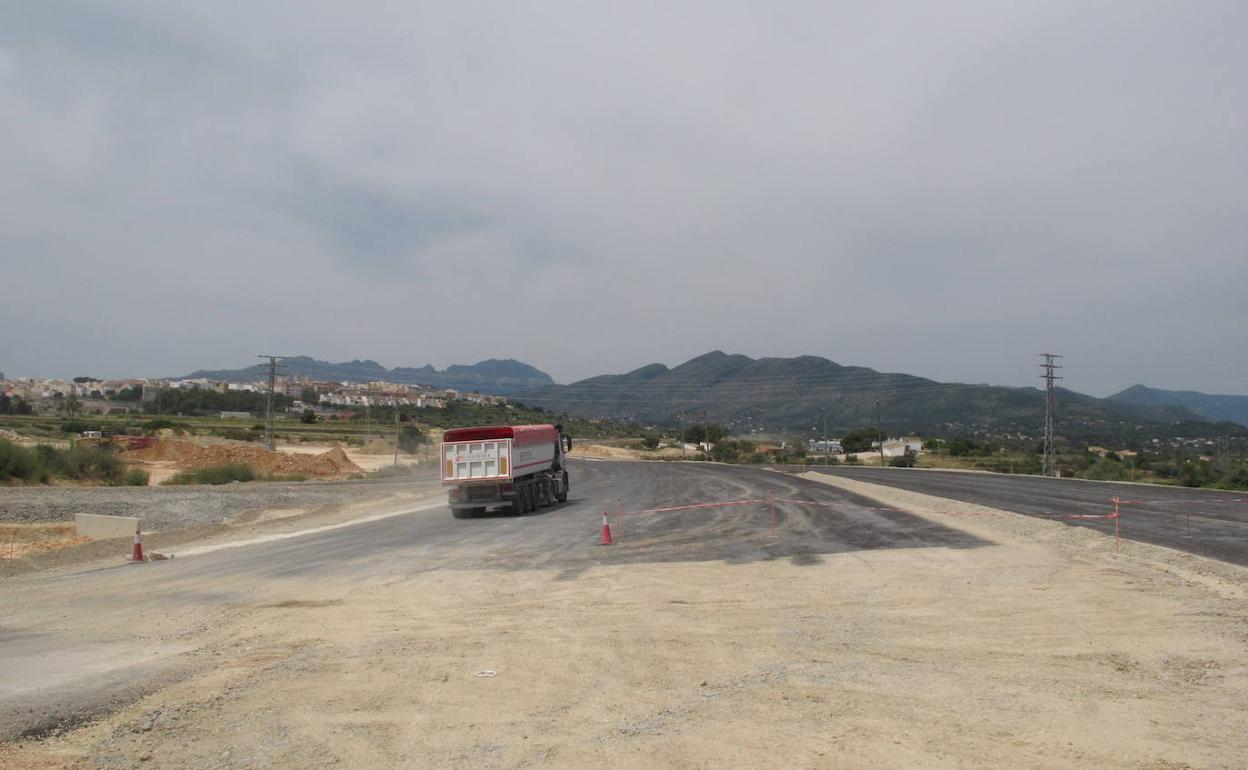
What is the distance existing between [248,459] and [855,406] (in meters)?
131

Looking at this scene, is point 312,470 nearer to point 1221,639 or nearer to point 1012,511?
point 1012,511

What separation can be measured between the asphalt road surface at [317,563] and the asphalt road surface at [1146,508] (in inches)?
170

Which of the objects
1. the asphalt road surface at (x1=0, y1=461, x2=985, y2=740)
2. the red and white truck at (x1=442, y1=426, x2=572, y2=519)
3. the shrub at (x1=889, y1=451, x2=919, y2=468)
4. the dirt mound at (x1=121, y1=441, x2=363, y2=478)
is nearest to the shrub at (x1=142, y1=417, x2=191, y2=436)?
the dirt mound at (x1=121, y1=441, x2=363, y2=478)

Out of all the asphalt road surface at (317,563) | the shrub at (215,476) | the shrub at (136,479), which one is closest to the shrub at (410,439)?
the shrub at (215,476)

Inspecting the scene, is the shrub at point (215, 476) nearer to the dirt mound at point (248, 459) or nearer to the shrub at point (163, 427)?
the dirt mound at point (248, 459)

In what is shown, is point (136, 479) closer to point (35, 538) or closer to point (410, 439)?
point (35, 538)

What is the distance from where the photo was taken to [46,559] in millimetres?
20172

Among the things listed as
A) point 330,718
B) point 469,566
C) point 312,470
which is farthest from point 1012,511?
point 312,470

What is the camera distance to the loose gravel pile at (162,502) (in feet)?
98.2

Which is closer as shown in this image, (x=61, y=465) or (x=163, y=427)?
(x=61, y=465)

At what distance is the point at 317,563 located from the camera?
61.3 ft

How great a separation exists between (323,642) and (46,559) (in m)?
13.3

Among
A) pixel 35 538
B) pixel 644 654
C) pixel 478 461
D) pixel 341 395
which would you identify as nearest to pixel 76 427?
pixel 35 538

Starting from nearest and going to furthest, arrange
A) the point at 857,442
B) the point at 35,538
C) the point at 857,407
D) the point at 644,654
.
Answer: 1. the point at 644,654
2. the point at 35,538
3. the point at 857,442
4. the point at 857,407
